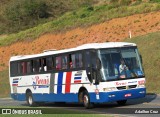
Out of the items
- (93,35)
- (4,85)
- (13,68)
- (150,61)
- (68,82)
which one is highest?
(93,35)

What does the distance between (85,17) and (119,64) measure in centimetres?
4087

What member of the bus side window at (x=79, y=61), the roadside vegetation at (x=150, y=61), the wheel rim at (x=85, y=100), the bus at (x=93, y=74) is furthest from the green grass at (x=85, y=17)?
the wheel rim at (x=85, y=100)

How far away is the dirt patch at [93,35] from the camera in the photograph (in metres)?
51.5

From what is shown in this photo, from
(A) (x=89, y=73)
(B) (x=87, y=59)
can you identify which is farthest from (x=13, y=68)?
(A) (x=89, y=73)

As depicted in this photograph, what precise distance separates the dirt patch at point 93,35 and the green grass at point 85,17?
3.33 ft

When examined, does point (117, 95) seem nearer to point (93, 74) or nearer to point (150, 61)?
point (93, 74)

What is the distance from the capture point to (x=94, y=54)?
22.2 m

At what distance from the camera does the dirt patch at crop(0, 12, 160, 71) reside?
51.5m

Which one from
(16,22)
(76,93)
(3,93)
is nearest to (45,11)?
(16,22)

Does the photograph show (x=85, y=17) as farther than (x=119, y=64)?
Yes

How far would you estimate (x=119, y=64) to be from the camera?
21.9 metres

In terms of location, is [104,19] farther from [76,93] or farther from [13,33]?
[76,93]

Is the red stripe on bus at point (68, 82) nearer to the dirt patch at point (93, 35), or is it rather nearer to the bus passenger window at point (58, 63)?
the bus passenger window at point (58, 63)

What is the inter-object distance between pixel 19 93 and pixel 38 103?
1.34 metres
